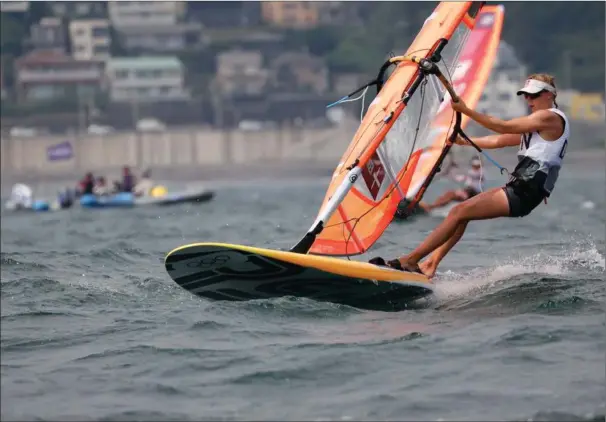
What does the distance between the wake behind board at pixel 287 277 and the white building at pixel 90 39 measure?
75804 millimetres

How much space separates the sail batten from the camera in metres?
8.84

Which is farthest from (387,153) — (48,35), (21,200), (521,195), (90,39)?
(90,39)

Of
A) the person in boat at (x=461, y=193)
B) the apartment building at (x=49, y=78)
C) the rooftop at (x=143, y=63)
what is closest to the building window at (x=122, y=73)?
the rooftop at (x=143, y=63)

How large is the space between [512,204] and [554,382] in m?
2.19

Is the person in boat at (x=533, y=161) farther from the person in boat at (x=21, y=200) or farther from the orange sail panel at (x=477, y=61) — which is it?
the person in boat at (x=21, y=200)

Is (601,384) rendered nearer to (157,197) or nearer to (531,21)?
(157,197)

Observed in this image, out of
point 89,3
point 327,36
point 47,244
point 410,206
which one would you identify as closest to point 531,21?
point 327,36

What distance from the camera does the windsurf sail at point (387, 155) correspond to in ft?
28.7

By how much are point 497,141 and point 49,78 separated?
71021 mm

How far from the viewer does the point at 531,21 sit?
8044 cm

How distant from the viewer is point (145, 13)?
89.3 metres

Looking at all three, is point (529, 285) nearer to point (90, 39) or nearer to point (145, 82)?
point (145, 82)

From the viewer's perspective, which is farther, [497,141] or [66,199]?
[66,199]

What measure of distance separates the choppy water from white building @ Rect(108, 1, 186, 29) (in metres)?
79.2
